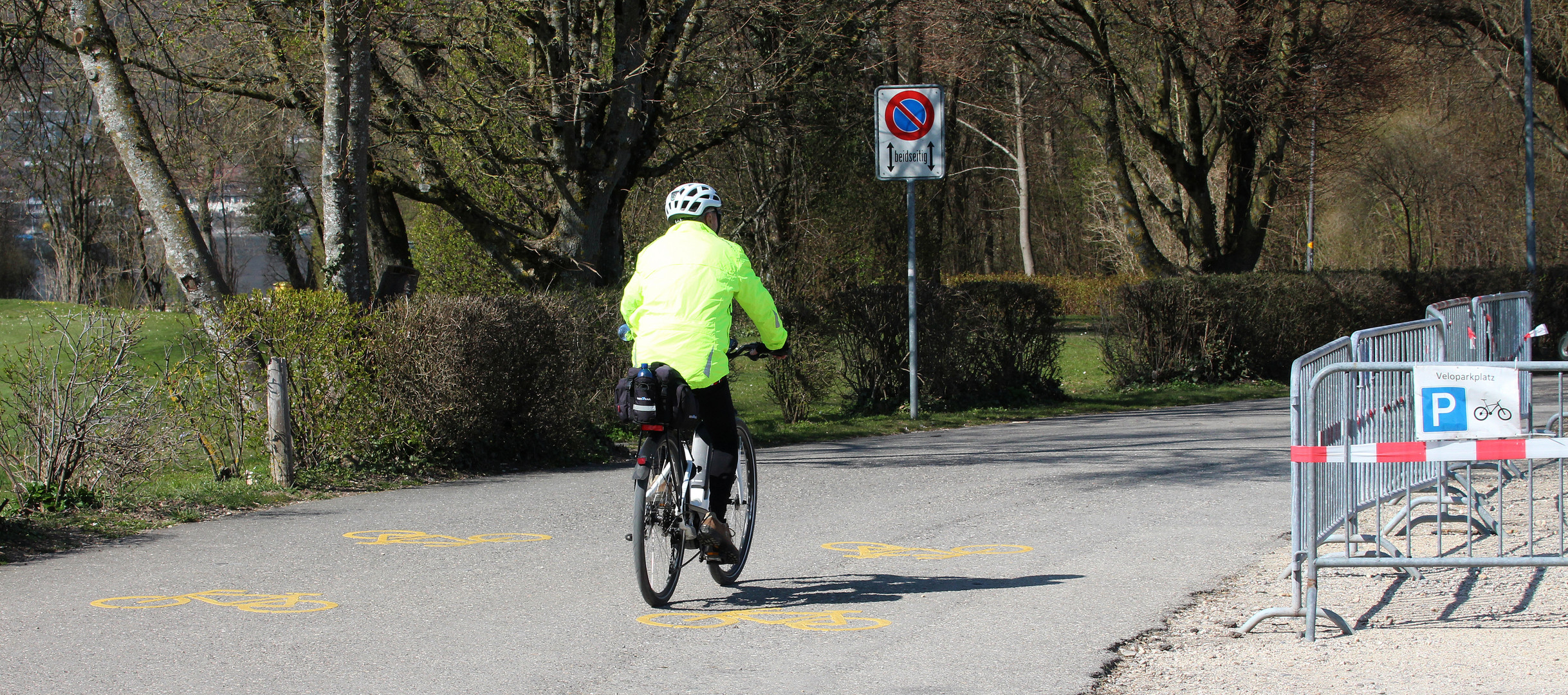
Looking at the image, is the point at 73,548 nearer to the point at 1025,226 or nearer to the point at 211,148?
the point at 211,148

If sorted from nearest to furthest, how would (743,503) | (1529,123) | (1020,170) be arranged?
(743,503) → (1529,123) → (1020,170)

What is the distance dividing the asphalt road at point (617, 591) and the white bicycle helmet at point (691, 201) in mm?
1791

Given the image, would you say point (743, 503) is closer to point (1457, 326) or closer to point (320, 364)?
point (320, 364)

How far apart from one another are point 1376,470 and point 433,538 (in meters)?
5.19

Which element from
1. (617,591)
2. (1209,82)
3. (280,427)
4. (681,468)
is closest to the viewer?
(681,468)

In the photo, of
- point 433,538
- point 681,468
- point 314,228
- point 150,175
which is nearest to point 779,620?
point 681,468

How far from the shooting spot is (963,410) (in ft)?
49.1

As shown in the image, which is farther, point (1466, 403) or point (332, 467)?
point (332, 467)

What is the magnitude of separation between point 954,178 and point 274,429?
30.7m

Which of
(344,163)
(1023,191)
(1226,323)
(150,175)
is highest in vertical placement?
(1023,191)

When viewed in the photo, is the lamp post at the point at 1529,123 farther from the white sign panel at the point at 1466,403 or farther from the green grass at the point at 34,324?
the green grass at the point at 34,324

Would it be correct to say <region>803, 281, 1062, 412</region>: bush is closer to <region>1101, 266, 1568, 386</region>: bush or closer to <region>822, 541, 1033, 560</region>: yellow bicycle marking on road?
<region>1101, 266, 1568, 386</region>: bush

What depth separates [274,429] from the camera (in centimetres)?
912

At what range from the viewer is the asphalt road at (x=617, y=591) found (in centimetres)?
478
